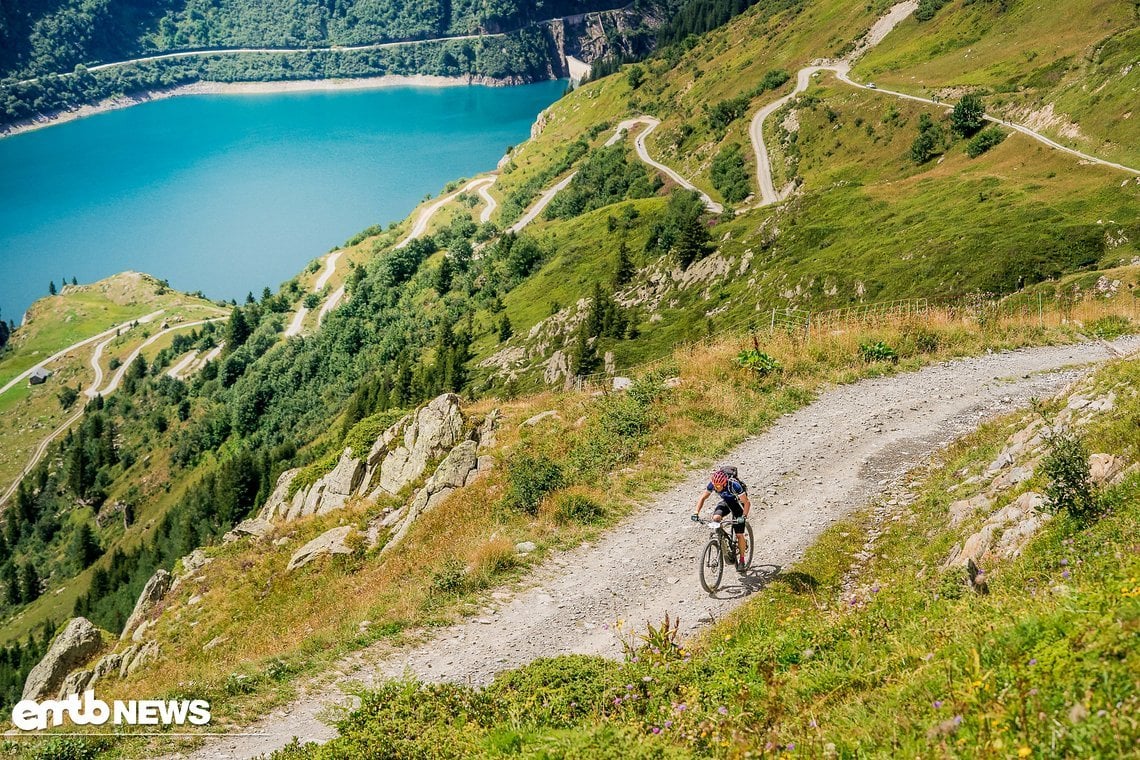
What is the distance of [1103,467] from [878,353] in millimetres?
16328

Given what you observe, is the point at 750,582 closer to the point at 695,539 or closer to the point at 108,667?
the point at 695,539

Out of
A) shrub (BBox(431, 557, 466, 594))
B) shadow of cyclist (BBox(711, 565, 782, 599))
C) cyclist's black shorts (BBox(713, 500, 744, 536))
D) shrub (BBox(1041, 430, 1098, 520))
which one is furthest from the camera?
shrub (BBox(431, 557, 466, 594))

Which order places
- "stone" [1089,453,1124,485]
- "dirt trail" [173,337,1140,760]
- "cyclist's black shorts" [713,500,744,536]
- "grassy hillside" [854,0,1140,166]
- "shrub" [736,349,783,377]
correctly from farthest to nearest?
"grassy hillside" [854,0,1140,166] < "shrub" [736,349,783,377] < "cyclist's black shorts" [713,500,744,536] < "dirt trail" [173,337,1140,760] < "stone" [1089,453,1124,485]

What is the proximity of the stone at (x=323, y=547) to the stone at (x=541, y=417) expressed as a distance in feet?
23.8

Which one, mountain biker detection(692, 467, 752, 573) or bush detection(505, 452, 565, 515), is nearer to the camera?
mountain biker detection(692, 467, 752, 573)

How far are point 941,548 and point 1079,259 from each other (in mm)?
49312

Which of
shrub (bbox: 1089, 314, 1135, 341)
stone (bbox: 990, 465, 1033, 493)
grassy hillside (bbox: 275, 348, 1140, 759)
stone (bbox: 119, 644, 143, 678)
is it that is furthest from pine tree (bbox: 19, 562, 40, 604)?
shrub (bbox: 1089, 314, 1135, 341)

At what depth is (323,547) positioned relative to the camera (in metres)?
24.5

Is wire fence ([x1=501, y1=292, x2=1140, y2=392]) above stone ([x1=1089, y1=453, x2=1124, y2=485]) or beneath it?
beneath

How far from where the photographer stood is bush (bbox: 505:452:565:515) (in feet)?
67.2

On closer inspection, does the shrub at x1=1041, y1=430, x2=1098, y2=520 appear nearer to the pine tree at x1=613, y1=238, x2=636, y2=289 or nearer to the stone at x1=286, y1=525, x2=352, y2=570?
the stone at x1=286, y1=525, x2=352, y2=570

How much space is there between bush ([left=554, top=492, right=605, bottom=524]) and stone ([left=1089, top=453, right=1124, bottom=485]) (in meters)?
11.0

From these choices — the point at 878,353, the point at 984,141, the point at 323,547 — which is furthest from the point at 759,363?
the point at 984,141

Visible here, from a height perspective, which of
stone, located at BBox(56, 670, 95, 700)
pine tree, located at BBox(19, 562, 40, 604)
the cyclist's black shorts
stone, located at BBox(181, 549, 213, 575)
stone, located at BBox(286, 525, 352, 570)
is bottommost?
pine tree, located at BBox(19, 562, 40, 604)
